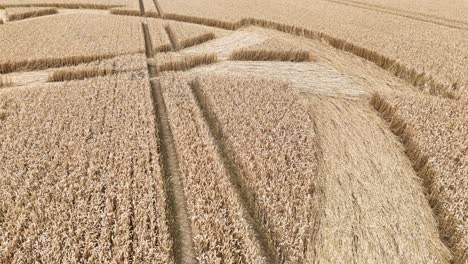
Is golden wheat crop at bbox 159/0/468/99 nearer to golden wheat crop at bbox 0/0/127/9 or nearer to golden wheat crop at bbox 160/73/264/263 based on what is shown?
golden wheat crop at bbox 0/0/127/9

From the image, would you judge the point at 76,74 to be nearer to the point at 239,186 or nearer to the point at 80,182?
the point at 80,182

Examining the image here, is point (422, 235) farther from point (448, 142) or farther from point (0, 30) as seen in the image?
point (0, 30)

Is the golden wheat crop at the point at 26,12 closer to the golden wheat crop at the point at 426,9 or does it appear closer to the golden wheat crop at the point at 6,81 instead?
the golden wheat crop at the point at 6,81

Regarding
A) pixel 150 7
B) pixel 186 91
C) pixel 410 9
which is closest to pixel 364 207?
pixel 186 91

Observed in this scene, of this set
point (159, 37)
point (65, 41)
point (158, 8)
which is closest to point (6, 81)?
point (65, 41)

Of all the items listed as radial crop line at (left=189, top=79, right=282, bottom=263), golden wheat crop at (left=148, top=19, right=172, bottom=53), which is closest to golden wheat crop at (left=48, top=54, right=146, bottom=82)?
golden wheat crop at (left=148, top=19, right=172, bottom=53)
